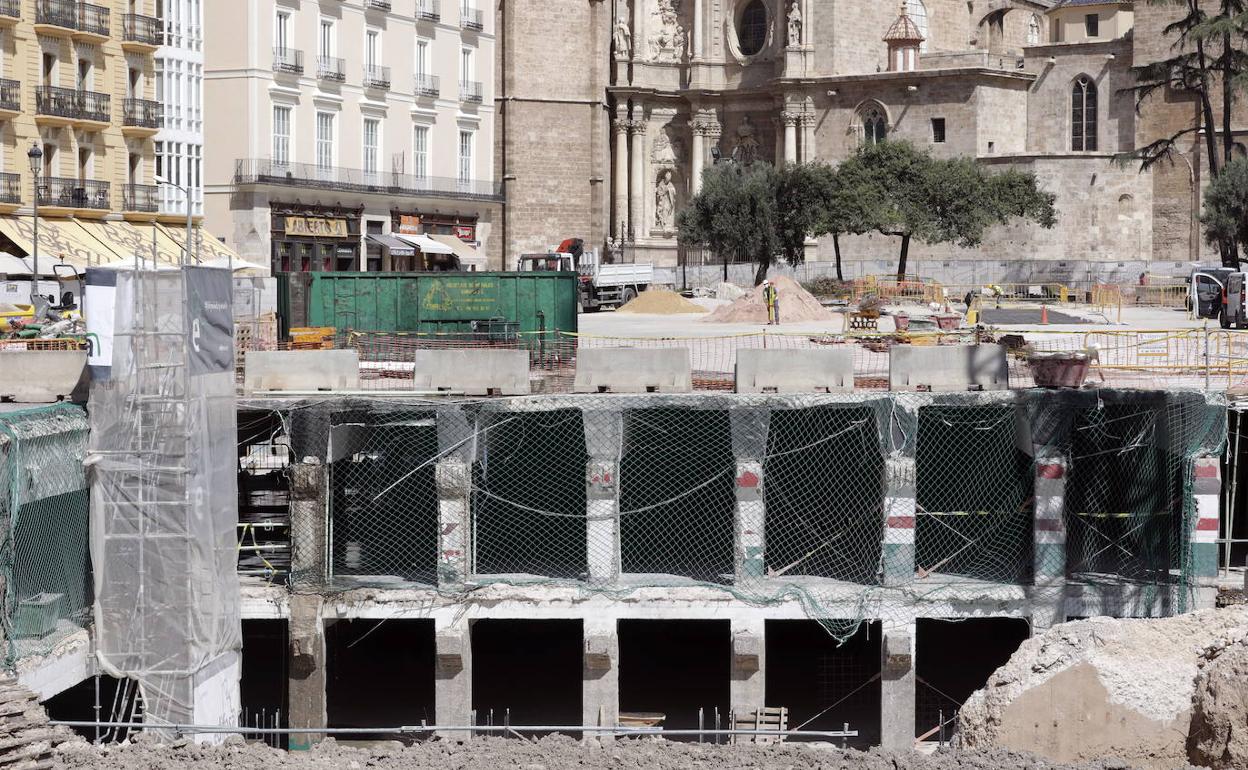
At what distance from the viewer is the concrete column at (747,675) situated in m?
24.7

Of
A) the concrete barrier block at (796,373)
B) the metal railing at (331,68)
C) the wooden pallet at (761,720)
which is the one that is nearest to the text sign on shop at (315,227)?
the metal railing at (331,68)

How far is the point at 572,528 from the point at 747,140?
170 feet

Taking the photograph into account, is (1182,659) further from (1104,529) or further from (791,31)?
(791,31)

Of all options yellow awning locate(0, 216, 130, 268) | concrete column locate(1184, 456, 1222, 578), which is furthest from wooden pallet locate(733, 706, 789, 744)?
yellow awning locate(0, 216, 130, 268)

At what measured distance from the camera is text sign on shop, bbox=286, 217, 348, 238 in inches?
2079

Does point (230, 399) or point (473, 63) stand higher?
point (473, 63)

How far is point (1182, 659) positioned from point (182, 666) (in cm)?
1083

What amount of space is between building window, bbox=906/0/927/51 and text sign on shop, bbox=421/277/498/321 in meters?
44.0

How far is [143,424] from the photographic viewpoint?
22312 millimetres

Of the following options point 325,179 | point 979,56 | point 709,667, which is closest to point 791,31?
point 979,56

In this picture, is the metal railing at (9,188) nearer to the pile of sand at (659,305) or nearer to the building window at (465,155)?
the pile of sand at (659,305)

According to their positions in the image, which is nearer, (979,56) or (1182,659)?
(1182,659)

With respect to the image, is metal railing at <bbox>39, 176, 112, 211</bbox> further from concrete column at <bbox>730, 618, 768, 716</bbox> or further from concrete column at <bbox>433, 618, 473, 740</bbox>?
concrete column at <bbox>730, 618, 768, 716</bbox>

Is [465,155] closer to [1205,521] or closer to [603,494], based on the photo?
[603,494]
